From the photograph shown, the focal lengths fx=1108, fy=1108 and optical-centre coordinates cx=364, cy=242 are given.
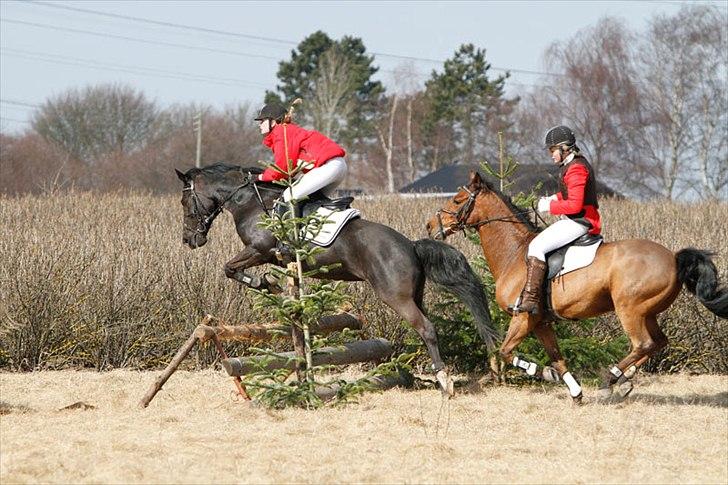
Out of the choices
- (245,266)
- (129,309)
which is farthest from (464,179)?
(245,266)

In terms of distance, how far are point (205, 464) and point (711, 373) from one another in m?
7.64

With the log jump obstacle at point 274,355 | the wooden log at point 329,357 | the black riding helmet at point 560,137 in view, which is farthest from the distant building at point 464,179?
the black riding helmet at point 560,137

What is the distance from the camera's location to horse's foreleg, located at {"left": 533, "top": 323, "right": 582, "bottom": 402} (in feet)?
30.8

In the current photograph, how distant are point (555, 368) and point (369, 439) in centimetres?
266

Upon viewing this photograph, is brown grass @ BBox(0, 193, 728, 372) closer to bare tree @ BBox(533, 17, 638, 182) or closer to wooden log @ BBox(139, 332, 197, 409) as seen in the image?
wooden log @ BBox(139, 332, 197, 409)

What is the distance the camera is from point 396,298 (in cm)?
997

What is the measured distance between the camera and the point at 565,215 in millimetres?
9523

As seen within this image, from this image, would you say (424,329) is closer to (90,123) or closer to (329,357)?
(329,357)

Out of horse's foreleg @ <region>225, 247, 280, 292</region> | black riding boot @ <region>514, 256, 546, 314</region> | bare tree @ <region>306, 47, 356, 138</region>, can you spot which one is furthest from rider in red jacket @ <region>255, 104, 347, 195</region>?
bare tree @ <region>306, 47, 356, 138</region>

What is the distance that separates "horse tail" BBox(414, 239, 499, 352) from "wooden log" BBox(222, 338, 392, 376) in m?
1.08

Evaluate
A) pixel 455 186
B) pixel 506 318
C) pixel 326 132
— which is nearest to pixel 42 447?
pixel 506 318

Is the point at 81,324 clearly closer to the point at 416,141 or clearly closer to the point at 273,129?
the point at 273,129

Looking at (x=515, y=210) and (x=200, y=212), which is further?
(x=200, y=212)

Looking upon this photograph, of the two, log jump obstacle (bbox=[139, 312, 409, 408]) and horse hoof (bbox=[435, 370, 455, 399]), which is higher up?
log jump obstacle (bbox=[139, 312, 409, 408])
